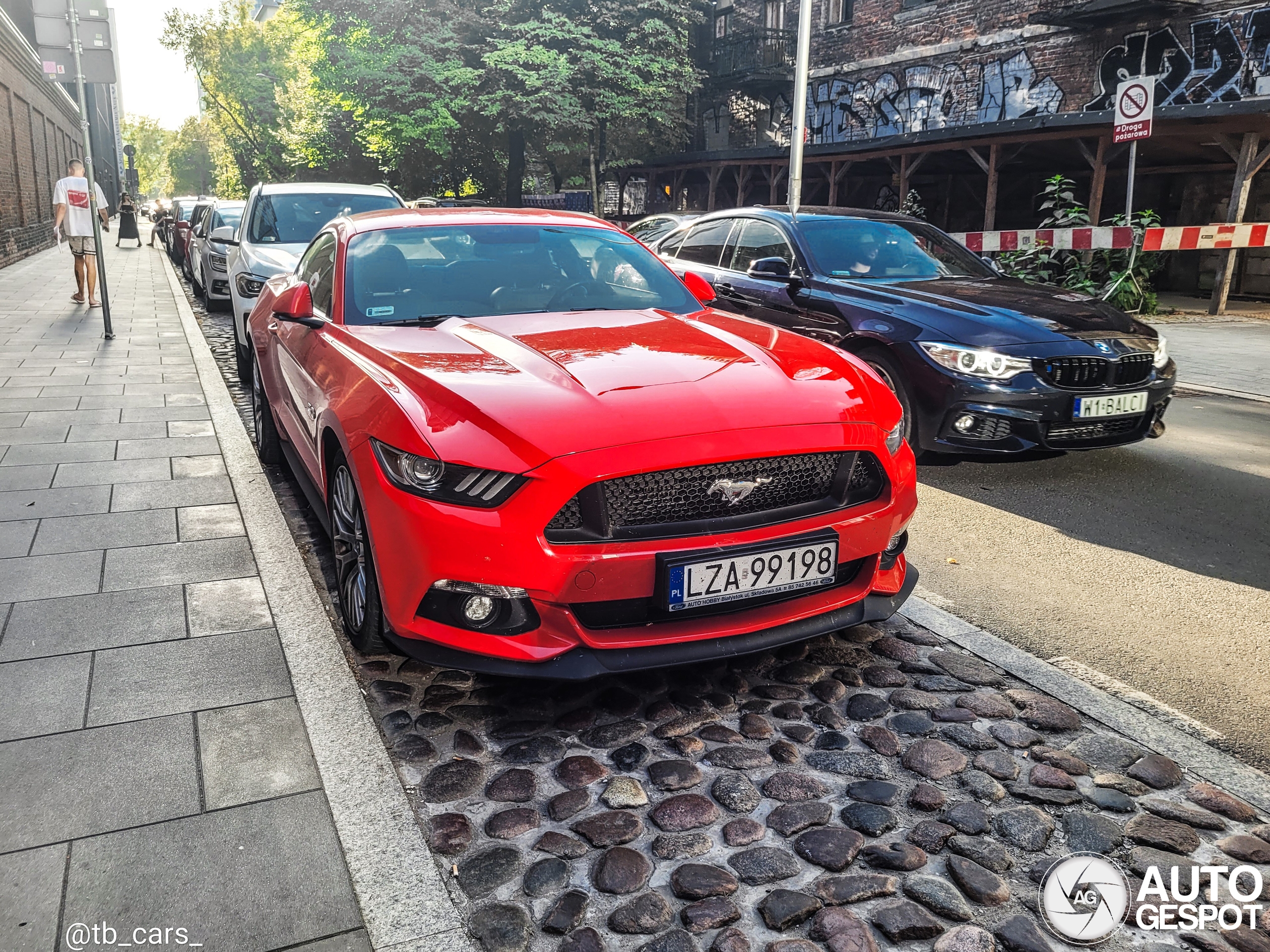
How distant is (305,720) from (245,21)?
216ft

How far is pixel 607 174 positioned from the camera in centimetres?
3616

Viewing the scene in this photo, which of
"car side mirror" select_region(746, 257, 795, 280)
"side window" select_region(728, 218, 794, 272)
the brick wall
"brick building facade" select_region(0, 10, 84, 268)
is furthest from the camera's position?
"brick building facade" select_region(0, 10, 84, 268)

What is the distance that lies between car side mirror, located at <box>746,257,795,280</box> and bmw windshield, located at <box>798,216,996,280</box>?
398 mm

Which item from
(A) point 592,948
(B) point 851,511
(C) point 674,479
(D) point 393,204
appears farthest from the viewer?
(D) point 393,204

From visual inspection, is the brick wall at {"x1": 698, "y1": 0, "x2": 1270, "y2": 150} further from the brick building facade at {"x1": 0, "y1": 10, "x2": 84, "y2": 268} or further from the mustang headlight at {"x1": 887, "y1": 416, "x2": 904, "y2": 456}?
the brick building facade at {"x1": 0, "y1": 10, "x2": 84, "y2": 268}

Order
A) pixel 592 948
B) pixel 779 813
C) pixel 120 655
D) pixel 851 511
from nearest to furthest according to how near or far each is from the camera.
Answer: pixel 592 948
pixel 779 813
pixel 851 511
pixel 120 655

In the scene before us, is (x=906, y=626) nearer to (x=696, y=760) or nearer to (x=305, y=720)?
(x=696, y=760)

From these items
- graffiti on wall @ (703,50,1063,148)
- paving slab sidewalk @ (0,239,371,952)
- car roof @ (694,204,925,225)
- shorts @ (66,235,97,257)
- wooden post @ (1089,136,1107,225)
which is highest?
graffiti on wall @ (703,50,1063,148)

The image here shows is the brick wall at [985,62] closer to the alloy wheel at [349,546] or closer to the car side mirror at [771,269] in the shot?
the car side mirror at [771,269]

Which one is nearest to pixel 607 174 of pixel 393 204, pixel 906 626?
pixel 393 204

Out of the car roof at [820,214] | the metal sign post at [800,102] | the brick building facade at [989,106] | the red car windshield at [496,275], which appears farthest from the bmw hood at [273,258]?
the brick building facade at [989,106]

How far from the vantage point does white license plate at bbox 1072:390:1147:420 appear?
18.6 feet

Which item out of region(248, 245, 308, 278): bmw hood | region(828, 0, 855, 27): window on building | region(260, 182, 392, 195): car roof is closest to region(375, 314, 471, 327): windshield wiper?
region(248, 245, 308, 278): bmw hood

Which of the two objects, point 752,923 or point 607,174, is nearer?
point 752,923
